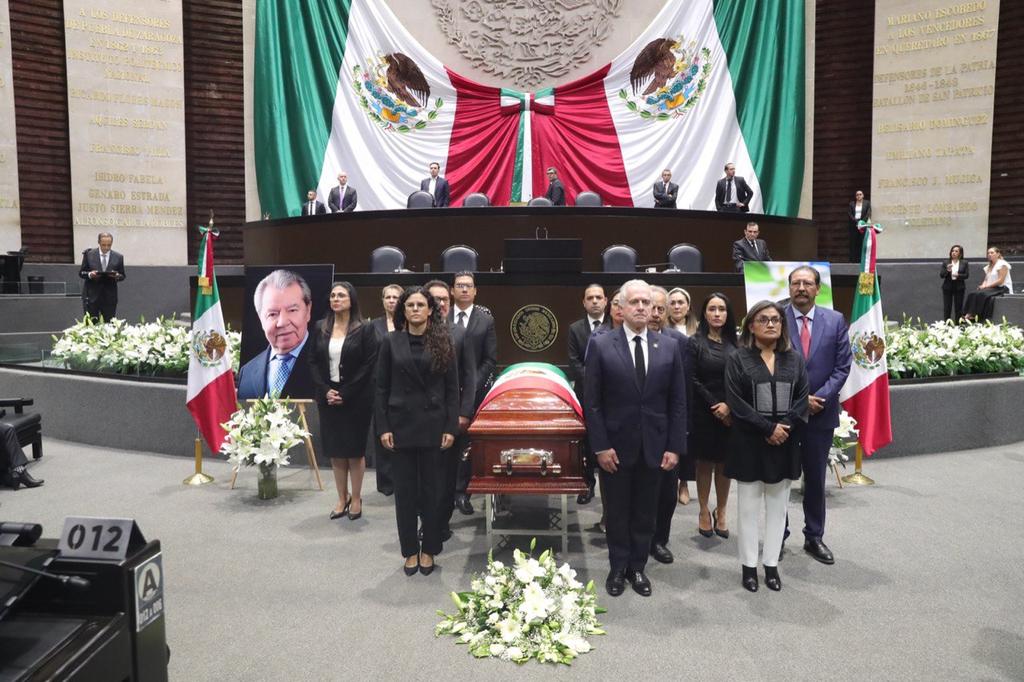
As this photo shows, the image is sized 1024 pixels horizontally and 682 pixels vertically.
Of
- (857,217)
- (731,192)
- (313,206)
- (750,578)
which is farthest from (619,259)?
(857,217)

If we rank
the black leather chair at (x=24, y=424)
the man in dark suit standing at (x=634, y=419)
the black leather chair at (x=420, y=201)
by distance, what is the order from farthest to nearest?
the black leather chair at (x=420, y=201), the black leather chair at (x=24, y=424), the man in dark suit standing at (x=634, y=419)

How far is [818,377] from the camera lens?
3.95m

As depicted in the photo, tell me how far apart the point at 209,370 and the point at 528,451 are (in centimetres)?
295

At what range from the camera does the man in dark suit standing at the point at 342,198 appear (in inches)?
425

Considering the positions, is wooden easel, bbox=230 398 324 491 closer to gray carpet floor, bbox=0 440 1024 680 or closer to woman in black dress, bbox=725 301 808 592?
gray carpet floor, bbox=0 440 1024 680

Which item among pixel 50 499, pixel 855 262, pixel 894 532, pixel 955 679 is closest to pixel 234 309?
pixel 50 499

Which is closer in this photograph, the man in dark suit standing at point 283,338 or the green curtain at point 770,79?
the man in dark suit standing at point 283,338

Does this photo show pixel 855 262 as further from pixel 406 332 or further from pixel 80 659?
pixel 80 659

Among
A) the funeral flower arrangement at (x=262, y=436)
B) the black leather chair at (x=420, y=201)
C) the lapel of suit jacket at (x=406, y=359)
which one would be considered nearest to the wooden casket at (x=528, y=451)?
the lapel of suit jacket at (x=406, y=359)

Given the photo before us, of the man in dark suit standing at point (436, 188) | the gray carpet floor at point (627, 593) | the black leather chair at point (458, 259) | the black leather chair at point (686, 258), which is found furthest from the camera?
the man in dark suit standing at point (436, 188)

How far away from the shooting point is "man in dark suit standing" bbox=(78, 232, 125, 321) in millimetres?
9469

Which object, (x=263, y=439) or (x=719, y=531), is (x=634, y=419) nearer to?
(x=719, y=531)

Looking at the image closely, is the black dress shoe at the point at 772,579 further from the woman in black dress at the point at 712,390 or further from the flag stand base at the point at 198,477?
the flag stand base at the point at 198,477

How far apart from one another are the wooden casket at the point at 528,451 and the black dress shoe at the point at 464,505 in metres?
1.15
